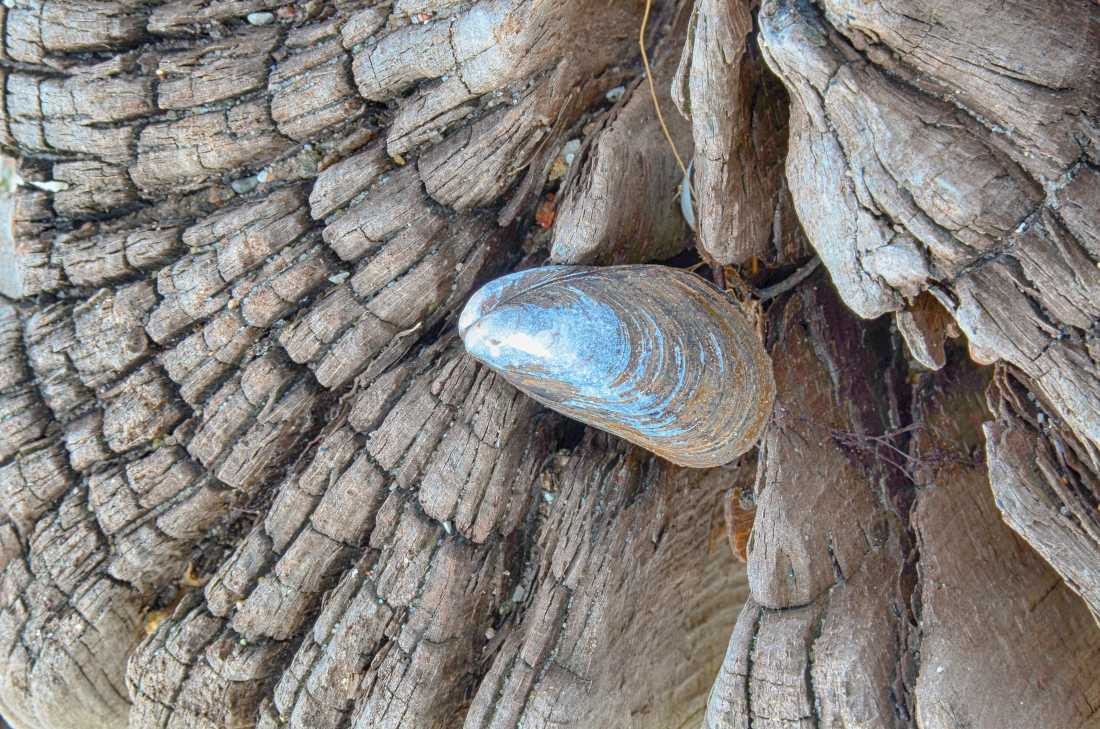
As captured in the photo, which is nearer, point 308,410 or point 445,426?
point 445,426

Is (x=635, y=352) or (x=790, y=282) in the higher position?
(x=635, y=352)

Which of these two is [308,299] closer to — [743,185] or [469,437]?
[469,437]

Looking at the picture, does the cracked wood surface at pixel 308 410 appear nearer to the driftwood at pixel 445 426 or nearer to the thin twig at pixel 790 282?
the driftwood at pixel 445 426

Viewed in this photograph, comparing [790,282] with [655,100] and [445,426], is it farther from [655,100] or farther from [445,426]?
[445,426]

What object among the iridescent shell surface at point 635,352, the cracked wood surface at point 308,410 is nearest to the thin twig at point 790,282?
the iridescent shell surface at point 635,352

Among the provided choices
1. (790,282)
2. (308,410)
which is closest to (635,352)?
(790,282)

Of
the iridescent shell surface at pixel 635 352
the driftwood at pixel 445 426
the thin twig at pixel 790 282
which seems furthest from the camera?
the thin twig at pixel 790 282

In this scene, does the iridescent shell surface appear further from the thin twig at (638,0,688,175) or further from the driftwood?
the thin twig at (638,0,688,175)
